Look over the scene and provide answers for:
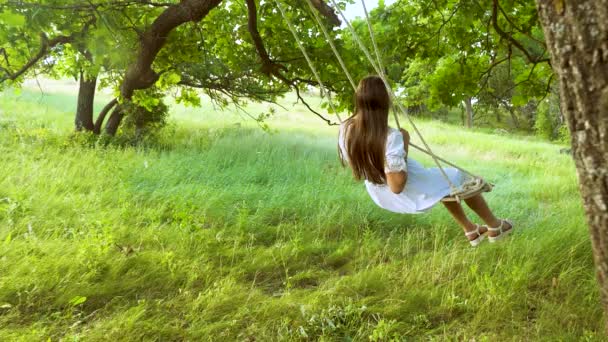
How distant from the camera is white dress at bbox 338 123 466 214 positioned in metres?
2.94

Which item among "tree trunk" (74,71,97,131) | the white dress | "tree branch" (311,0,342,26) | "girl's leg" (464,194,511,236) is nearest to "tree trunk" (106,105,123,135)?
"tree trunk" (74,71,97,131)

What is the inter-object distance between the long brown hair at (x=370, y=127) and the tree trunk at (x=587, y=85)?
1.51 meters

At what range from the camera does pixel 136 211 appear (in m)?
4.55

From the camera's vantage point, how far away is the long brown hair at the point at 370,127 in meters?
2.98

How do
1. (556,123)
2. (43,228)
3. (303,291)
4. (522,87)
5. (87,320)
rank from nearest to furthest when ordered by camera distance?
(87,320)
(303,291)
(43,228)
(522,87)
(556,123)

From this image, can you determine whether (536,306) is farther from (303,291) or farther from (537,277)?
(303,291)

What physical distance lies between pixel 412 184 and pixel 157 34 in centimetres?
340

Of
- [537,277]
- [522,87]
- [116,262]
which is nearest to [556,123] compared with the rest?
[522,87]

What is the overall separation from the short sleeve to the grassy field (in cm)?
98

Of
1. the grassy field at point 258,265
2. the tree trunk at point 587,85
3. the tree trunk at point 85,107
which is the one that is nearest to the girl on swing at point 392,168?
the grassy field at point 258,265

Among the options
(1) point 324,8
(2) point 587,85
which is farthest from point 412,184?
(1) point 324,8

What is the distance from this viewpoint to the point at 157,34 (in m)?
4.86

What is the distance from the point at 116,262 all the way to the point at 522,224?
4.50 metres

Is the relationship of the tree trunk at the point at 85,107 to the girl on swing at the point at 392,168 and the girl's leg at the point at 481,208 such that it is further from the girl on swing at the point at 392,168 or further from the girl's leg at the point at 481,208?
the girl's leg at the point at 481,208
